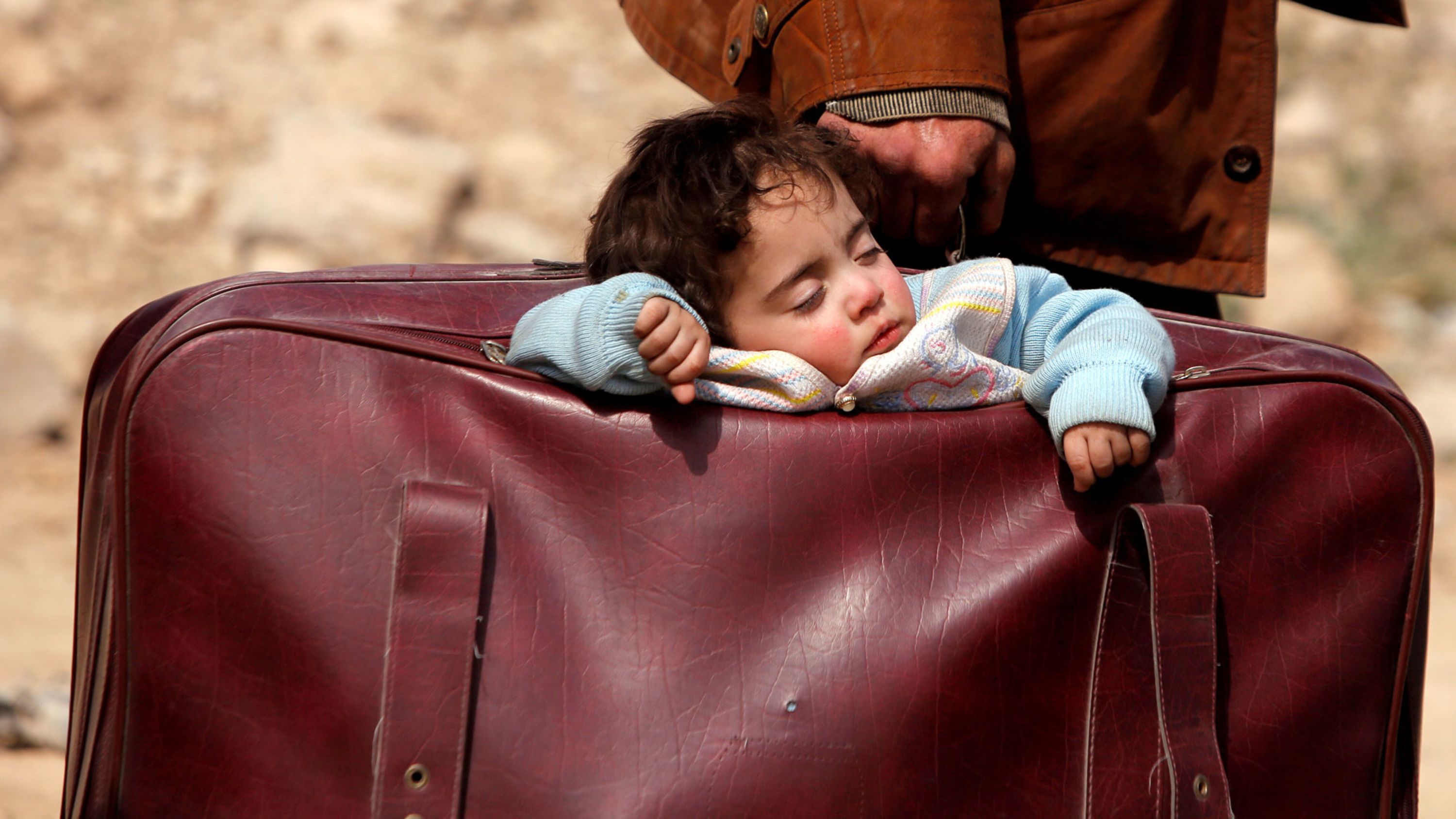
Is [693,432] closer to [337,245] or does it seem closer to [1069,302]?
[1069,302]

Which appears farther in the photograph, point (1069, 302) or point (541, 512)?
point (1069, 302)

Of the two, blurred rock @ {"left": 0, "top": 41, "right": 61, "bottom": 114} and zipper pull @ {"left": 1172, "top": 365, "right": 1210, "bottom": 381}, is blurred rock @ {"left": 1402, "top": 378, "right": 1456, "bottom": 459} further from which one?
blurred rock @ {"left": 0, "top": 41, "right": 61, "bottom": 114}

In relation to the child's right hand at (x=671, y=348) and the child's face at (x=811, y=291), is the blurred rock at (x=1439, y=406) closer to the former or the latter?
the child's face at (x=811, y=291)

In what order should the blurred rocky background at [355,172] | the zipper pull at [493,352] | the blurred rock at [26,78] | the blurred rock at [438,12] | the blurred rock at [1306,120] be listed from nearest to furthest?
the zipper pull at [493,352] < the blurred rocky background at [355,172] < the blurred rock at [26,78] < the blurred rock at [438,12] < the blurred rock at [1306,120]

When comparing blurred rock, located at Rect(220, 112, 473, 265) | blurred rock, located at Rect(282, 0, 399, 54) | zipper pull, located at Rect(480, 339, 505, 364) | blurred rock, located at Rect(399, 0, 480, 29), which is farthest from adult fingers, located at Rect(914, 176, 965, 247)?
blurred rock, located at Rect(399, 0, 480, 29)

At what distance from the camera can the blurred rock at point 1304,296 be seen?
520 cm

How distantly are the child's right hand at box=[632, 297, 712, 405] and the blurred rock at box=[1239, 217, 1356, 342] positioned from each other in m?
4.12

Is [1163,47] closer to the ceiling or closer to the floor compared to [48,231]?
closer to the ceiling

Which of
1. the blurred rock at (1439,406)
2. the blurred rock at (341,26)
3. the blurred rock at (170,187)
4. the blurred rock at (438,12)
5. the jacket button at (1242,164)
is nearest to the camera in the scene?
the jacket button at (1242,164)

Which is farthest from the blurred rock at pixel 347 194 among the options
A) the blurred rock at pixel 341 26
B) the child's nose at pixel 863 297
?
the child's nose at pixel 863 297

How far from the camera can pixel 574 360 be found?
4.68 ft

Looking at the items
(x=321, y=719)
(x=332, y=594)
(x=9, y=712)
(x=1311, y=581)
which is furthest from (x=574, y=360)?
(x=9, y=712)

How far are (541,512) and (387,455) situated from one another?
171mm

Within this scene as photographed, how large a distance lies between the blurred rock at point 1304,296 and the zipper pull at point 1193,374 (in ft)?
12.3
